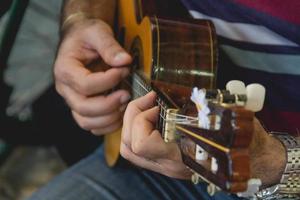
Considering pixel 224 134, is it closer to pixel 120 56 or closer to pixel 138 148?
pixel 138 148

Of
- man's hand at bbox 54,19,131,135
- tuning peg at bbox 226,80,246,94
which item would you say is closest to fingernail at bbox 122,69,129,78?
man's hand at bbox 54,19,131,135

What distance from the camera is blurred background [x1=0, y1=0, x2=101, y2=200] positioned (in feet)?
5.23

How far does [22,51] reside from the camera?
6.10 feet

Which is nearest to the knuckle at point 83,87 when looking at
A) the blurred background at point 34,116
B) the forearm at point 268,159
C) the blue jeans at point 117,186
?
the blue jeans at point 117,186

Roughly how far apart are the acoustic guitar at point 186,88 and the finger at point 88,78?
33 millimetres

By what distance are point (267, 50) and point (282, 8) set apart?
0.30 ft

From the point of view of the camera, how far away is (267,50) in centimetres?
93

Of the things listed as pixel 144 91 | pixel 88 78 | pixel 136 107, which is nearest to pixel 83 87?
pixel 88 78

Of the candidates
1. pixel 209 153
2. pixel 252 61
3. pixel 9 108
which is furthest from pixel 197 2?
pixel 9 108

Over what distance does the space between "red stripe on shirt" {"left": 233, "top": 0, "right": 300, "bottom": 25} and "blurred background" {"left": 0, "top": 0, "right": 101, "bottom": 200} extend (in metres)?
0.76

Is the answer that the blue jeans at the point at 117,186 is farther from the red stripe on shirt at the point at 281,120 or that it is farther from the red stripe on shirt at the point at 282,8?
the red stripe on shirt at the point at 282,8

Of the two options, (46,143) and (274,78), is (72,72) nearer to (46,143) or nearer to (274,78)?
(274,78)

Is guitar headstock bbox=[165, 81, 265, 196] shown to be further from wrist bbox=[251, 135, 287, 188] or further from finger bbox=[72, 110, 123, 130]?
finger bbox=[72, 110, 123, 130]

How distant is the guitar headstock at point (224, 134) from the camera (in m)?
0.52
